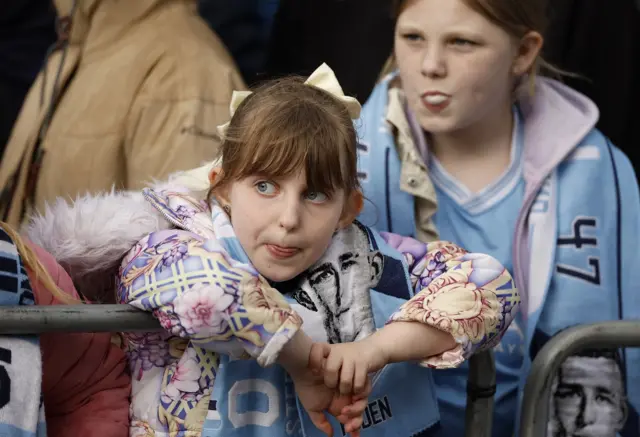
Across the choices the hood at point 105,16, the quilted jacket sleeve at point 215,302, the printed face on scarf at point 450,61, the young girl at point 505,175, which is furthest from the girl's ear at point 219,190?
the hood at point 105,16

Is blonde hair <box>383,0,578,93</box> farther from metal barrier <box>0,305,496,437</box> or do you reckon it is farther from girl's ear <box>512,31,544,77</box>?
metal barrier <box>0,305,496,437</box>

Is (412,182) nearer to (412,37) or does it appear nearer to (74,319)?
(412,37)

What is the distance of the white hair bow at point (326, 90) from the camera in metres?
1.46

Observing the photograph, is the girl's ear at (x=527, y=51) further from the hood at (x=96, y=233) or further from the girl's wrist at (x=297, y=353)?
the girl's wrist at (x=297, y=353)

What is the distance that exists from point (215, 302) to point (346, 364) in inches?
6.7

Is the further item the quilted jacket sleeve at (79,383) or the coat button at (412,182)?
the coat button at (412,182)

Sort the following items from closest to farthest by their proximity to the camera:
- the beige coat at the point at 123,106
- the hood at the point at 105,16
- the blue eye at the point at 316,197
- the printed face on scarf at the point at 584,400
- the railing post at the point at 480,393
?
1. the blue eye at the point at 316,197
2. the railing post at the point at 480,393
3. the printed face on scarf at the point at 584,400
4. the beige coat at the point at 123,106
5. the hood at the point at 105,16

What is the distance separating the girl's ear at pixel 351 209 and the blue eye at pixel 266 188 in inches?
5.0

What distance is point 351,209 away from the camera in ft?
Answer: 4.78

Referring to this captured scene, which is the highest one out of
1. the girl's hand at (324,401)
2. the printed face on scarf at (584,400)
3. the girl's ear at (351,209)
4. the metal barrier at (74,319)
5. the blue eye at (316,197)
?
the blue eye at (316,197)

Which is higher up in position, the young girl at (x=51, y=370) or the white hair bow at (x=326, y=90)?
the white hair bow at (x=326, y=90)

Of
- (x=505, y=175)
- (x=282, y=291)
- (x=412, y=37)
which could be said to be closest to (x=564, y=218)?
(x=505, y=175)

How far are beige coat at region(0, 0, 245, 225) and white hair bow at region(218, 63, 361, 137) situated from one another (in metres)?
0.51

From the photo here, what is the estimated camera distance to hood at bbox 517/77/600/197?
5.97 feet
